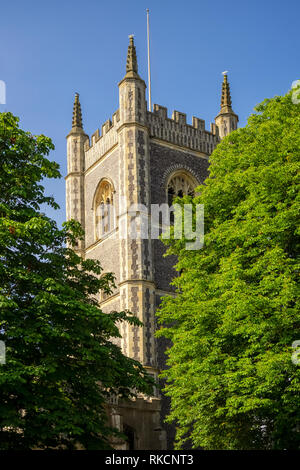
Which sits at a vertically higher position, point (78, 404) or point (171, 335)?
point (171, 335)

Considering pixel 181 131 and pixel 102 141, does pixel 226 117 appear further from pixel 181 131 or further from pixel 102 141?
pixel 102 141

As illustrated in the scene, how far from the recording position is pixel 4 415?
1147 cm

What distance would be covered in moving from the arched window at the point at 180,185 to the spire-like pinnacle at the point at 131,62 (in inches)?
199

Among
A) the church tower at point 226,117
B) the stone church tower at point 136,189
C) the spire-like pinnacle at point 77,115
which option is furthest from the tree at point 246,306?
the spire-like pinnacle at point 77,115

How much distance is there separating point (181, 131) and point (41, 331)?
70.4 ft

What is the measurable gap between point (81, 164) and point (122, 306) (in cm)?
1034

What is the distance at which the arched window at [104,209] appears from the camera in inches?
1227

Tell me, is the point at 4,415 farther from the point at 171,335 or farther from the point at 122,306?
the point at 122,306

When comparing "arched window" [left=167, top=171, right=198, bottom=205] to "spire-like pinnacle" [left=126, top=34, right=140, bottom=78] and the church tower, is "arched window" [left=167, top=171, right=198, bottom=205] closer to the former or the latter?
the church tower

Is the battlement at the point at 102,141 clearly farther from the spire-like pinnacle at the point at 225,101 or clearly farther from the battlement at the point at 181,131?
the spire-like pinnacle at the point at 225,101

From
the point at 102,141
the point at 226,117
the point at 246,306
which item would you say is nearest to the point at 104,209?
the point at 102,141

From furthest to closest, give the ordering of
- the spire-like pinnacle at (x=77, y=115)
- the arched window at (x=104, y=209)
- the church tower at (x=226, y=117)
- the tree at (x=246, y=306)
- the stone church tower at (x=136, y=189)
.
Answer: the spire-like pinnacle at (x=77, y=115), the church tower at (x=226, y=117), the arched window at (x=104, y=209), the stone church tower at (x=136, y=189), the tree at (x=246, y=306)

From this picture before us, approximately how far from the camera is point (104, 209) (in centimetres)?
3203
